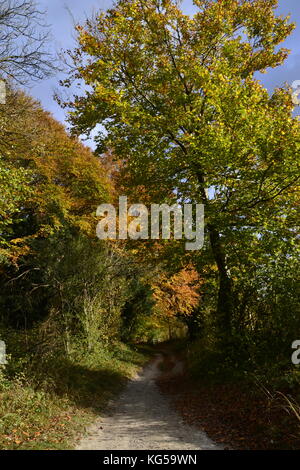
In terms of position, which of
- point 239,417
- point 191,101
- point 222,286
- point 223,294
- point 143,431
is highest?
point 191,101

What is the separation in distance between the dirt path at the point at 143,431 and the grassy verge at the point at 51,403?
425 mm

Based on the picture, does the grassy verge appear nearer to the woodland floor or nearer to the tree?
the woodland floor

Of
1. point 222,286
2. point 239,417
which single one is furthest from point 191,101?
point 239,417

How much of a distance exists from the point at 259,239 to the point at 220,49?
707cm

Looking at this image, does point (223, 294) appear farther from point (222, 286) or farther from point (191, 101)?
point (191, 101)

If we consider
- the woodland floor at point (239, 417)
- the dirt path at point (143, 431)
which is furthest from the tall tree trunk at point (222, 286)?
the dirt path at point (143, 431)

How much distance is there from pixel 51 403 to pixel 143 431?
2.78 metres

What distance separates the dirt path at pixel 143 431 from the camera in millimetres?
6844

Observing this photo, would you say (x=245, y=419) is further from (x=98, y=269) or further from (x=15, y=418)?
(x=98, y=269)

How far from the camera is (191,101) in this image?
38.1 feet

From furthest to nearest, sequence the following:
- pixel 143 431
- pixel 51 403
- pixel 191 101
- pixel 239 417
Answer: pixel 191 101, pixel 51 403, pixel 239 417, pixel 143 431

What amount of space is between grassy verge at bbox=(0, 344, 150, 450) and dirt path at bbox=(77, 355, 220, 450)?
43cm

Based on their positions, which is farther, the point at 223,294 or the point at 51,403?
the point at 223,294
